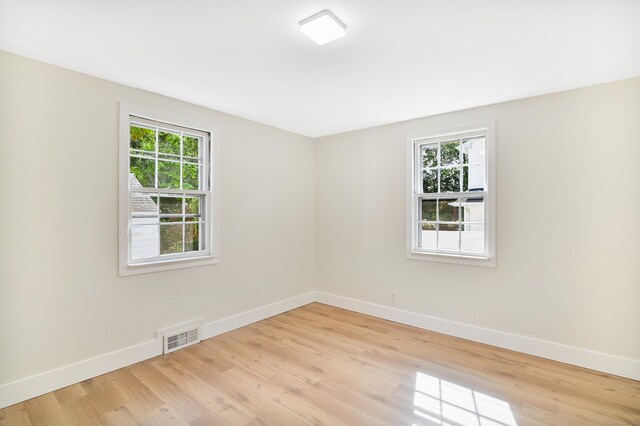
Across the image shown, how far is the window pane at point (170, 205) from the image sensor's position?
10.3ft

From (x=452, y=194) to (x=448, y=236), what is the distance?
19.9 inches

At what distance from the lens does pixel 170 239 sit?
322 cm

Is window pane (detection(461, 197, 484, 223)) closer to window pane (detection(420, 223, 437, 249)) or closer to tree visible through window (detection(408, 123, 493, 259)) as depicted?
tree visible through window (detection(408, 123, 493, 259))

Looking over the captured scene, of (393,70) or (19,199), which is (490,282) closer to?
(393,70)

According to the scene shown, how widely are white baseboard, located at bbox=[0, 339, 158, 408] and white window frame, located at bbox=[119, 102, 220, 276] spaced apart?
72 centimetres

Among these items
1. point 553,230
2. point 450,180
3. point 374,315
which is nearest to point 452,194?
point 450,180

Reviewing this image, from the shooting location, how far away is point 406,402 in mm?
2287

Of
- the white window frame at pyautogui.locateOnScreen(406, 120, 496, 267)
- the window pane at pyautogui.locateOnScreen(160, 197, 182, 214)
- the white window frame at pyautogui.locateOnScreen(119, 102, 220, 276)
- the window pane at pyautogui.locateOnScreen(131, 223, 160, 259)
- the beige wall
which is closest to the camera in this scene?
the beige wall

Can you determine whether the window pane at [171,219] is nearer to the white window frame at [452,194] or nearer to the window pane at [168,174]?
the window pane at [168,174]

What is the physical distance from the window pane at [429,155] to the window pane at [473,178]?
38cm

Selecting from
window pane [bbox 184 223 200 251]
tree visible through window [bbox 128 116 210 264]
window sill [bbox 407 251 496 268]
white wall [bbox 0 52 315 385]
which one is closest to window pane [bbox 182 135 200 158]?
tree visible through window [bbox 128 116 210 264]

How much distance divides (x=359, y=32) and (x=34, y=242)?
112 inches

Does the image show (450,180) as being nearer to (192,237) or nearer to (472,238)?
(472,238)

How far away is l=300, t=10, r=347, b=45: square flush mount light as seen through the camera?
6.00ft
